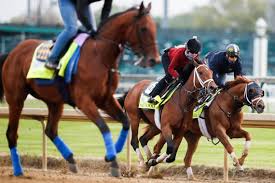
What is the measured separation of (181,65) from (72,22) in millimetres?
3883

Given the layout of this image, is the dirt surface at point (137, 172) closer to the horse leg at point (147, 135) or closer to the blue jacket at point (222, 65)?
the horse leg at point (147, 135)

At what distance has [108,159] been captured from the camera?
11.5m

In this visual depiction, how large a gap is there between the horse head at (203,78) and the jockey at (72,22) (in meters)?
3.24

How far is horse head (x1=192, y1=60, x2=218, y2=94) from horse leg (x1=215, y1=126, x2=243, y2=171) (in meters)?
0.70

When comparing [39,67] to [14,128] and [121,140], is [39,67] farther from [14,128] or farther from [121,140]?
[121,140]

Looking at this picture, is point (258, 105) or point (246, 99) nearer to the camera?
point (258, 105)

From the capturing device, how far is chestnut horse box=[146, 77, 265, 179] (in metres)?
15.5

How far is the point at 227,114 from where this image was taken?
52.0 feet

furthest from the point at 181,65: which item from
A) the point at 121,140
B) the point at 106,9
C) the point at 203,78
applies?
the point at 121,140

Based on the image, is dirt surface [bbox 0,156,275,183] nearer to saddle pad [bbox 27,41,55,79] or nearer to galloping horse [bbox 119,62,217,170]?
galloping horse [bbox 119,62,217,170]

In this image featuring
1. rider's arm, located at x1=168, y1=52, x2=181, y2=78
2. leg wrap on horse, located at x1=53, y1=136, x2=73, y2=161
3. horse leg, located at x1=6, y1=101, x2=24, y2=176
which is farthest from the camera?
rider's arm, located at x1=168, y1=52, x2=181, y2=78

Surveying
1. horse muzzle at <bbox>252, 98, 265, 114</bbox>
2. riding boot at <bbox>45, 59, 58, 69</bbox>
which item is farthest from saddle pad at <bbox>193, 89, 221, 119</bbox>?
riding boot at <bbox>45, 59, 58, 69</bbox>

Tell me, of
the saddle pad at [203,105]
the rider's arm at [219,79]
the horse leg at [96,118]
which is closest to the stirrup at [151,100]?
the saddle pad at [203,105]

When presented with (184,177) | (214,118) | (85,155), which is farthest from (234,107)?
(85,155)
